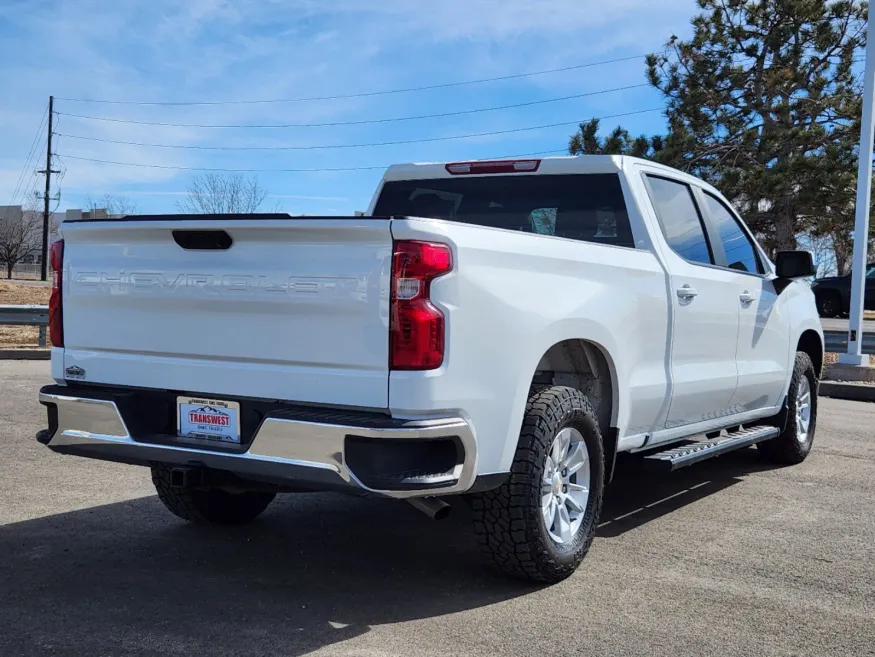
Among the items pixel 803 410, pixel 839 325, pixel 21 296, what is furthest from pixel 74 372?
pixel 21 296

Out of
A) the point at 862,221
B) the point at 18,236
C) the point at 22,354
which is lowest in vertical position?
the point at 22,354

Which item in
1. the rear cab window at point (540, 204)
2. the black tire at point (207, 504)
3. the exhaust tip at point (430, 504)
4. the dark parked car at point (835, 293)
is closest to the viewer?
the exhaust tip at point (430, 504)

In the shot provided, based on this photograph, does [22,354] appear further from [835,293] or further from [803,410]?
[835,293]

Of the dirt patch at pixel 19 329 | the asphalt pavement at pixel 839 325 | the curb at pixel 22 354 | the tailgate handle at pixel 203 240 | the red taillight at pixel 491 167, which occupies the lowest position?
the curb at pixel 22 354

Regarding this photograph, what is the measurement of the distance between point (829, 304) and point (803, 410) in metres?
20.7

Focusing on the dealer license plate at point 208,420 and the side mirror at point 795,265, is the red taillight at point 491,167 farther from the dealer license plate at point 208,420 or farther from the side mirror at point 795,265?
the dealer license plate at point 208,420

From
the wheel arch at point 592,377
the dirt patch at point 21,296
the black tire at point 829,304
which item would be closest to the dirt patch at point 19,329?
the dirt patch at point 21,296

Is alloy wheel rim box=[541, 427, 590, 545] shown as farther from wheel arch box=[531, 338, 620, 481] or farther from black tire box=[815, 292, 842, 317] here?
black tire box=[815, 292, 842, 317]

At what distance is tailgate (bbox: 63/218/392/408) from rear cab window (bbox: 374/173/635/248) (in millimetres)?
1853

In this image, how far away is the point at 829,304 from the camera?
87.4 feet

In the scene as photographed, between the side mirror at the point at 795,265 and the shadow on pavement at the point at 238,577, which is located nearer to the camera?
the shadow on pavement at the point at 238,577

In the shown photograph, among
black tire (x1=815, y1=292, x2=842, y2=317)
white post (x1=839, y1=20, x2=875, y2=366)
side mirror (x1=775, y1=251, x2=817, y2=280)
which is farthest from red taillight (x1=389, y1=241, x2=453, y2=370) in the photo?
black tire (x1=815, y1=292, x2=842, y2=317)

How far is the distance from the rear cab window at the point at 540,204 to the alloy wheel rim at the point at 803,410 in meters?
2.62

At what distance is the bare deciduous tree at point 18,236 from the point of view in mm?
66875
